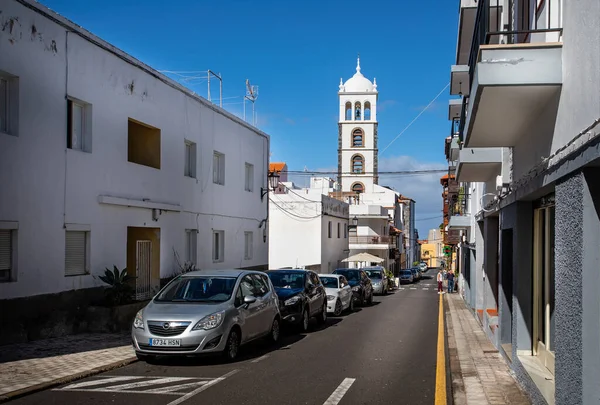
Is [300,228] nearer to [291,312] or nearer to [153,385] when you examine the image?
[291,312]

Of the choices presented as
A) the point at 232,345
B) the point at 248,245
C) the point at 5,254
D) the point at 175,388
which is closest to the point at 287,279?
the point at 232,345

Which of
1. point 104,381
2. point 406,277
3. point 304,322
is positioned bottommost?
point 406,277

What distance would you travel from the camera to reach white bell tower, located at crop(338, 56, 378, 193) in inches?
2475

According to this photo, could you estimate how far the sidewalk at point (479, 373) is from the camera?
8.24m

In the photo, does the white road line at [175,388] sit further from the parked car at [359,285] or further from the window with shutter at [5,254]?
the parked car at [359,285]

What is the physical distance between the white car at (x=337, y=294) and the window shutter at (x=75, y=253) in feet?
28.8

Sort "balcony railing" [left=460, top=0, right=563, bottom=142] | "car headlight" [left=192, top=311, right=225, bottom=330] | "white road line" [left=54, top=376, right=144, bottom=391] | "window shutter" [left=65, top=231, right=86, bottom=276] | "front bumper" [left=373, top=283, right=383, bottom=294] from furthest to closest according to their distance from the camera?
"front bumper" [left=373, top=283, right=383, bottom=294] < "window shutter" [left=65, top=231, right=86, bottom=276] < "car headlight" [left=192, top=311, right=225, bottom=330] < "white road line" [left=54, top=376, right=144, bottom=391] < "balcony railing" [left=460, top=0, right=563, bottom=142]

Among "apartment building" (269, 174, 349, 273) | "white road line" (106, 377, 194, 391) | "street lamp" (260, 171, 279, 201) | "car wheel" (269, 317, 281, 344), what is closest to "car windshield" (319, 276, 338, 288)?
"street lamp" (260, 171, 279, 201)

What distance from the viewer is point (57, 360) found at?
1055 cm

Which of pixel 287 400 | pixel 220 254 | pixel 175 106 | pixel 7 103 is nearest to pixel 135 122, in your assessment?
pixel 175 106

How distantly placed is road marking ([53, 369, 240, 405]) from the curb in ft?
0.68

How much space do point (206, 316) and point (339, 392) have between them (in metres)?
2.97

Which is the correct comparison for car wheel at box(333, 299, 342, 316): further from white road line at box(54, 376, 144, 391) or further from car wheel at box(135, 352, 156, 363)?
white road line at box(54, 376, 144, 391)

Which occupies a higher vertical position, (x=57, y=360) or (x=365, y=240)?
(x=365, y=240)
